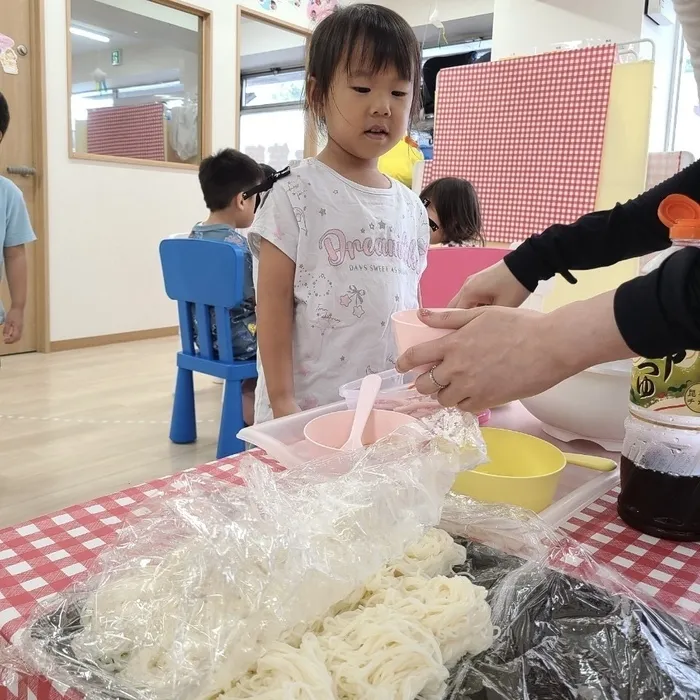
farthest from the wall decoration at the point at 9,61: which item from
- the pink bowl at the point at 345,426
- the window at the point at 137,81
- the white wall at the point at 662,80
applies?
the pink bowl at the point at 345,426

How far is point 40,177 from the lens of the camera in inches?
137

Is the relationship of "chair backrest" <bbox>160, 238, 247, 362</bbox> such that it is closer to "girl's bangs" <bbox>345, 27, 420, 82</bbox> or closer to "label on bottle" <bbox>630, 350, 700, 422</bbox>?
"girl's bangs" <bbox>345, 27, 420, 82</bbox>

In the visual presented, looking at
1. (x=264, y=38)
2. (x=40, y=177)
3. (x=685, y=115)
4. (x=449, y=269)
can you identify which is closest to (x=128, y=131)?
(x=40, y=177)

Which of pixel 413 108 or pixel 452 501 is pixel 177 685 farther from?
pixel 413 108

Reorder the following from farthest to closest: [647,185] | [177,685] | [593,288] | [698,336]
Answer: [647,185] → [593,288] → [698,336] → [177,685]

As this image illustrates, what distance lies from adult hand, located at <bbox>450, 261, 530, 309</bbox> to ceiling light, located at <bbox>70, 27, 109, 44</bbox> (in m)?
3.45

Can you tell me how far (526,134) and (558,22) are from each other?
145 centimetres

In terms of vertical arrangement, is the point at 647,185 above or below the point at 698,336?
above

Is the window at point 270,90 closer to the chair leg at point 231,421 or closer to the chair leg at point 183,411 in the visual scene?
the chair leg at point 183,411

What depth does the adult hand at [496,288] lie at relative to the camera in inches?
35.7

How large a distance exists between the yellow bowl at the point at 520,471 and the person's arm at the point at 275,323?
41cm

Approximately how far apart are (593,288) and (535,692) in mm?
1658

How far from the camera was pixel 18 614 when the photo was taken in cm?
47

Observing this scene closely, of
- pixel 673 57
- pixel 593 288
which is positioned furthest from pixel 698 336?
pixel 673 57
